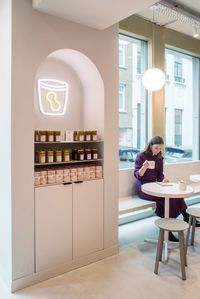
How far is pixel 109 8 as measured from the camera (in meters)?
2.50

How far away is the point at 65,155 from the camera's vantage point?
9.68ft

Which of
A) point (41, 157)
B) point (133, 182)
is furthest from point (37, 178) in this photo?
point (133, 182)

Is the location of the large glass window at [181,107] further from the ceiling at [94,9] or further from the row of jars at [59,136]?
the ceiling at [94,9]

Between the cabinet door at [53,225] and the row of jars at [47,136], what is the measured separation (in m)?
0.48

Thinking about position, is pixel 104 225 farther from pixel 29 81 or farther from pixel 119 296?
pixel 29 81

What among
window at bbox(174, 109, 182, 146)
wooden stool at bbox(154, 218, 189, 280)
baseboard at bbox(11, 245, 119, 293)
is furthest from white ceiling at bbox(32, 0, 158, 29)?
window at bbox(174, 109, 182, 146)

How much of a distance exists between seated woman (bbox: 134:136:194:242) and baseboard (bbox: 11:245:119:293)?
35.5 inches

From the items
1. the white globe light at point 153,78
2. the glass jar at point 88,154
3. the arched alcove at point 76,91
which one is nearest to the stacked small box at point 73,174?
the glass jar at point 88,154

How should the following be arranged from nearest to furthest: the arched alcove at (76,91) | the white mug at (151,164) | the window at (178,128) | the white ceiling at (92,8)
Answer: the white ceiling at (92,8), the arched alcove at (76,91), the white mug at (151,164), the window at (178,128)

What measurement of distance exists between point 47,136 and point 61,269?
1390mm

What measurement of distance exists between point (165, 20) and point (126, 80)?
1.15 meters

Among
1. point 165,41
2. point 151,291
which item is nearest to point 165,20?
point 165,41

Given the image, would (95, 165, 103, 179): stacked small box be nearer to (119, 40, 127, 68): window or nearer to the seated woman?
the seated woman

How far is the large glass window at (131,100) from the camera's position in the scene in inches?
175
